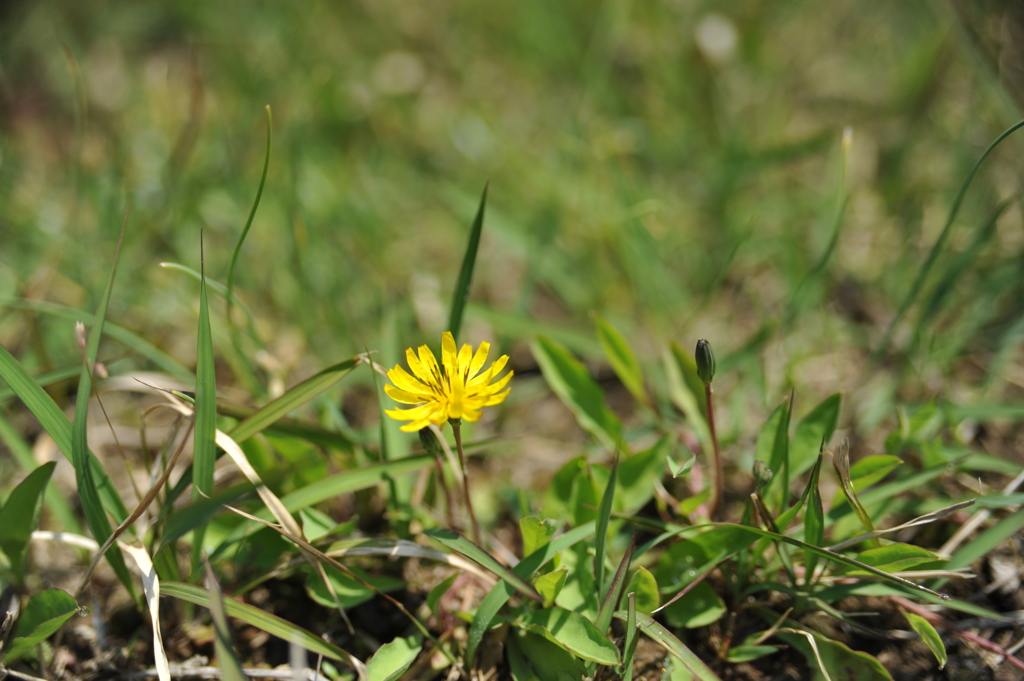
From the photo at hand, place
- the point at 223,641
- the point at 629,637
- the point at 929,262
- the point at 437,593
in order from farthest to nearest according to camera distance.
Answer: the point at 929,262, the point at 437,593, the point at 629,637, the point at 223,641

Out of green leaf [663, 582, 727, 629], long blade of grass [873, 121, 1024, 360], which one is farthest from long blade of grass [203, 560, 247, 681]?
long blade of grass [873, 121, 1024, 360]

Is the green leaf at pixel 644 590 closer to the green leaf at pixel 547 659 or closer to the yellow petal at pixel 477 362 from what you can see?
the green leaf at pixel 547 659

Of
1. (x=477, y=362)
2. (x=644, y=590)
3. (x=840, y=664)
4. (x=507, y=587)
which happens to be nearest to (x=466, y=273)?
(x=477, y=362)

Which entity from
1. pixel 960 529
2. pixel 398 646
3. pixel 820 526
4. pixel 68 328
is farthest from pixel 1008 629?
pixel 68 328

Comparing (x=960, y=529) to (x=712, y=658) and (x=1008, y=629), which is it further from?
A: (x=712, y=658)

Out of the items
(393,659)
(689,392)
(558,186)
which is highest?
(558,186)

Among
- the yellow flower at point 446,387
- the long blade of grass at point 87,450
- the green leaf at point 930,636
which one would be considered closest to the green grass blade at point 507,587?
the yellow flower at point 446,387

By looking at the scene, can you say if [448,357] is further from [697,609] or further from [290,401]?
[697,609]

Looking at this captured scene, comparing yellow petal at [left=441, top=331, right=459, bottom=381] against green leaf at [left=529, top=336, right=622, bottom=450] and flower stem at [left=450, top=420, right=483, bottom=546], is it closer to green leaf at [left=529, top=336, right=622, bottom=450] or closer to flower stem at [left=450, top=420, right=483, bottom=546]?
flower stem at [left=450, top=420, right=483, bottom=546]
